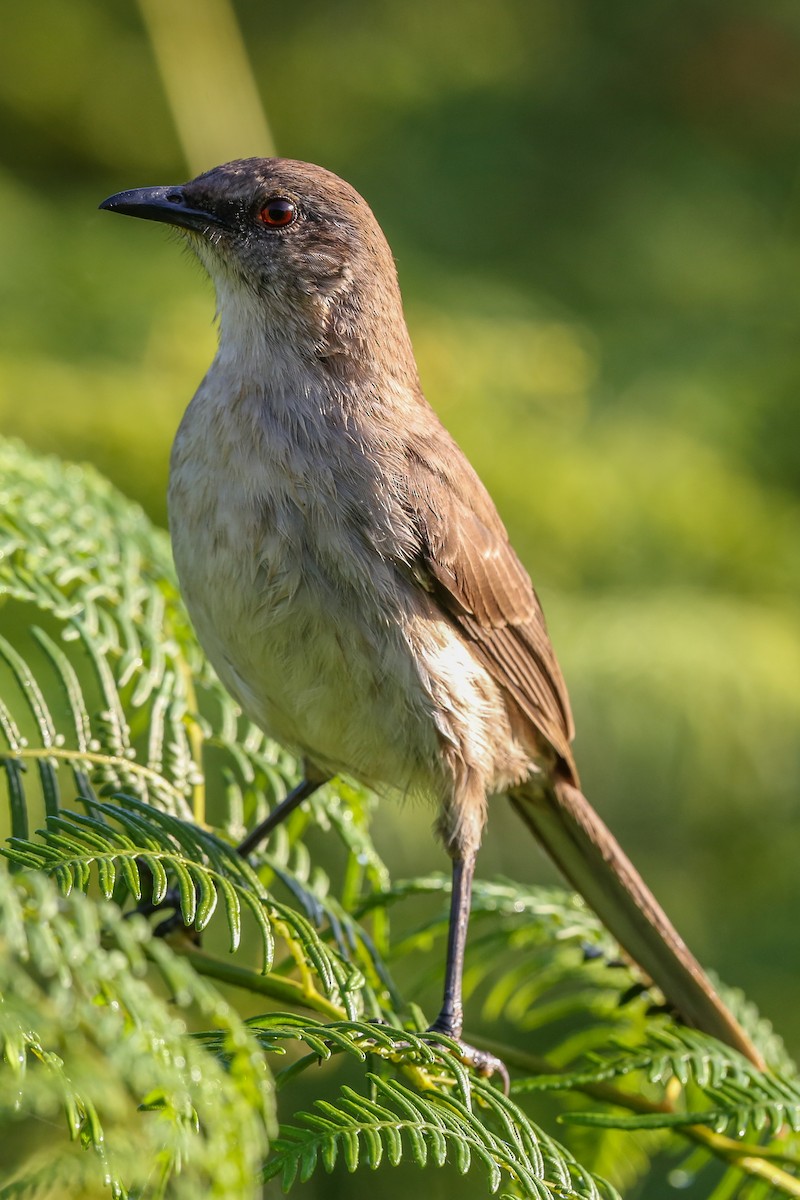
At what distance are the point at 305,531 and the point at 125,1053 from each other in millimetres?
1723

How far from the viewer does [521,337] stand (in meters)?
4.59

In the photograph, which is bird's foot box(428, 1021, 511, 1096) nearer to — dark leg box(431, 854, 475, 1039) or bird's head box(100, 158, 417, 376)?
dark leg box(431, 854, 475, 1039)

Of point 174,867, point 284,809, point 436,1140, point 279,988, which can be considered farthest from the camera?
point 284,809

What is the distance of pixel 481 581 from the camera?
10.4 ft

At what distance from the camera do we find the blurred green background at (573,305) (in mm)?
4316

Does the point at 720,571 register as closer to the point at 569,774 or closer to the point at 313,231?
the point at 569,774

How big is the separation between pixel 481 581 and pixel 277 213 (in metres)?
1.10

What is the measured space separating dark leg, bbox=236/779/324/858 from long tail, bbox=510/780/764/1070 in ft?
2.18

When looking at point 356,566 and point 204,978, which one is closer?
point 204,978

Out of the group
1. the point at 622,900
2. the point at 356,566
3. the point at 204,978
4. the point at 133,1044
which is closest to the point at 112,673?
the point at 356,566

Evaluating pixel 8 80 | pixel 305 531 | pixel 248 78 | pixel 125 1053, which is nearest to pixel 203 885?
pixel 125 1053

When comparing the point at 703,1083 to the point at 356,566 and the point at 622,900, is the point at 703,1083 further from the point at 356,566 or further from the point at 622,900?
the point at 356,566

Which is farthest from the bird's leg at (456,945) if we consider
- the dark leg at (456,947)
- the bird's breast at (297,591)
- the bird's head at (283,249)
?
the bird's head at (283,249)

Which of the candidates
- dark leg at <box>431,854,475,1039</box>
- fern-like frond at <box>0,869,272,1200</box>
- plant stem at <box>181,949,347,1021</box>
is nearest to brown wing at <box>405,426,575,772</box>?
dark leg at <box>431,854,475,1039</box>
